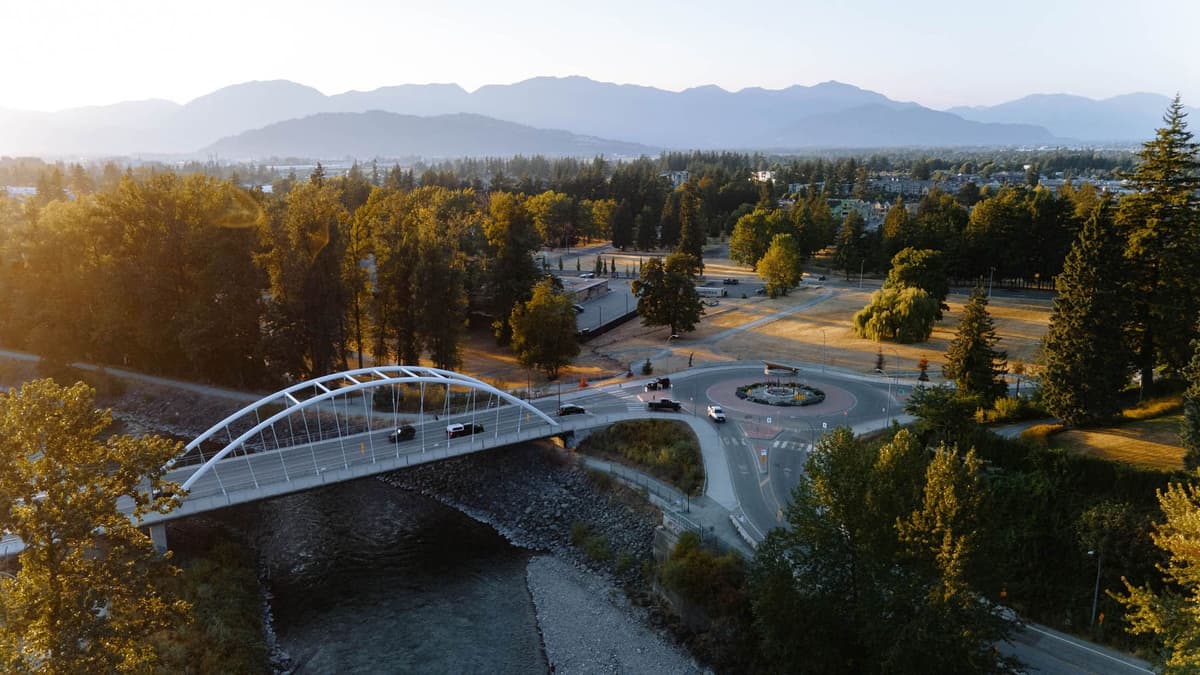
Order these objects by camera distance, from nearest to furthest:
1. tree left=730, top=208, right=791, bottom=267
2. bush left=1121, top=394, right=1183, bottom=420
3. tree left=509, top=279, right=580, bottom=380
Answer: bush left=1121, top=394, right=1183, bottom=420, tree left=509, top=279, right=580, bottom=380, tree left=730, top=208, right=791, bottom=267

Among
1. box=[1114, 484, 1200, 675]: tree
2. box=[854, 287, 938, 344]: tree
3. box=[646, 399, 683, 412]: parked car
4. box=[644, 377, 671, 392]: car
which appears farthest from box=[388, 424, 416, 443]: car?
box=[854, 287, 938, 344]: tree

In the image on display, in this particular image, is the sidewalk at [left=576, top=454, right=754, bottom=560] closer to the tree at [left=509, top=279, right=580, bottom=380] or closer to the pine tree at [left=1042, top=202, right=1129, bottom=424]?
the tree at [left=509, top=279, right=580, bottom=380]

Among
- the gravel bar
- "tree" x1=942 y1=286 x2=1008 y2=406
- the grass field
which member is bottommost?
the gravel bar

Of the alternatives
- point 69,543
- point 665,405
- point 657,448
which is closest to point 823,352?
point 665,405

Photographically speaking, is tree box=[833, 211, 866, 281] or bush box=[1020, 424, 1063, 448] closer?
bush box=[1020, 424, 1063, 448]

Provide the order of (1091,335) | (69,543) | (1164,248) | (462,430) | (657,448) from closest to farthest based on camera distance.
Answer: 1. (69,543)
2. (1091,335)
3. (1164,248)
4. (657,448)
5. (462,430)

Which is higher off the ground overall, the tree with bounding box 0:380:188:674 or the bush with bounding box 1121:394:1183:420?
the tree with bounding box 0:380:188:674

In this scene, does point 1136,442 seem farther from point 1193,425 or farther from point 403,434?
point 403,434
